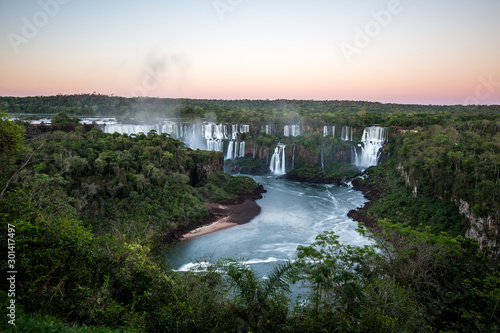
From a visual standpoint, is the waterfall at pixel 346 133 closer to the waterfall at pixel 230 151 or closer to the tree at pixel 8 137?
the waterfall at pixel 230 151

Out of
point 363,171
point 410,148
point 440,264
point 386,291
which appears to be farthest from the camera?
point 363,171

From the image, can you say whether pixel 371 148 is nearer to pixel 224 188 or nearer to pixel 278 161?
pixel 278 161

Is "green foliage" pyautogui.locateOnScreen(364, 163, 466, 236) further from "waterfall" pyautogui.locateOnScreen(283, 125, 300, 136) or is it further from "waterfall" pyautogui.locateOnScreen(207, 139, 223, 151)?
"waterfall" pyautogui.locateOnScreen(207, 139, 223, 151)

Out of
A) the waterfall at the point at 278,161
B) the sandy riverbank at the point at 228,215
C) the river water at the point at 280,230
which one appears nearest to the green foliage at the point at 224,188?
the sandy riverbank at the point at 228,215

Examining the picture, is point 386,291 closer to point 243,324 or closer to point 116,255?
point 243,324

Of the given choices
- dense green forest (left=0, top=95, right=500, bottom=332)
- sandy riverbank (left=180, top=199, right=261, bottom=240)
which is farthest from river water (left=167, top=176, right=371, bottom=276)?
dense green forest (left=0, top=95, right=500, bottom=332)

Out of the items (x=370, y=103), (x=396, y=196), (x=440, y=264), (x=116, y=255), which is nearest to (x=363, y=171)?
(x=396, y=196)
